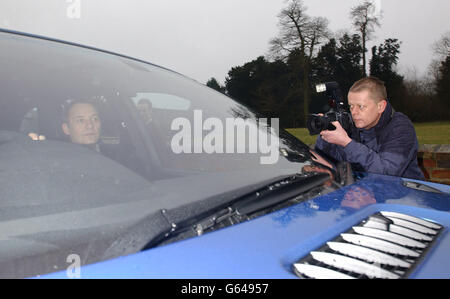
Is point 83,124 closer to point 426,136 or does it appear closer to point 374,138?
point 374,138

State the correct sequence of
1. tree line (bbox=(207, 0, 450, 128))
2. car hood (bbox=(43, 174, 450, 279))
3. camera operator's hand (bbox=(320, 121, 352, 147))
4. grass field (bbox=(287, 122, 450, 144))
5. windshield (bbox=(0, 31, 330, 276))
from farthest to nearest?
tree line (bbox=(207, 0, 450, 128))
grass field (bbox=(287, 122, 450, 144))
camera operator's hand (bbox=(320, 121, 352, 147))
windshield (bbox=(0, 31, 330, 276))
car hood (bbox=(43, 174, 450, 279))

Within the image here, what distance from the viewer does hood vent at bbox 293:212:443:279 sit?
708 millimetres

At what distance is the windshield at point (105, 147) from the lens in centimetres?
78

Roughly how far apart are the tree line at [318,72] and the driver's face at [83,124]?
18330 mm

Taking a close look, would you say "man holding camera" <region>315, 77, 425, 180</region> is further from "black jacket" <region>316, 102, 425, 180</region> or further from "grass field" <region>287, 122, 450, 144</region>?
"grass field" <region>287, 122, 450, 144</region>

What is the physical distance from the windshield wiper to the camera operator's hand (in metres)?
0.97

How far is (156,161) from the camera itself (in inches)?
54.4

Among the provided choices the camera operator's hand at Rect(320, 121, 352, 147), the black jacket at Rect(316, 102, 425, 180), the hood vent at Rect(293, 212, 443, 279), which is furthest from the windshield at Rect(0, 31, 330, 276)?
the black jacket at Rect(316, 102, 425, 180)

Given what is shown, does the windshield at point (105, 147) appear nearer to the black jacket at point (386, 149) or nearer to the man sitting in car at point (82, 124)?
the man sitting in car at point (82, 124)

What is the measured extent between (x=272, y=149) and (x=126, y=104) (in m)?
0.70

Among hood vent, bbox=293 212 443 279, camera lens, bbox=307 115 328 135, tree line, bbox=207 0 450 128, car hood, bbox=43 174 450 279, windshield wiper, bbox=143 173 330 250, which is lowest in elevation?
hood vent, bbox=293 212 443 279

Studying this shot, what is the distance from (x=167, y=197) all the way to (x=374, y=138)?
2.24 m
